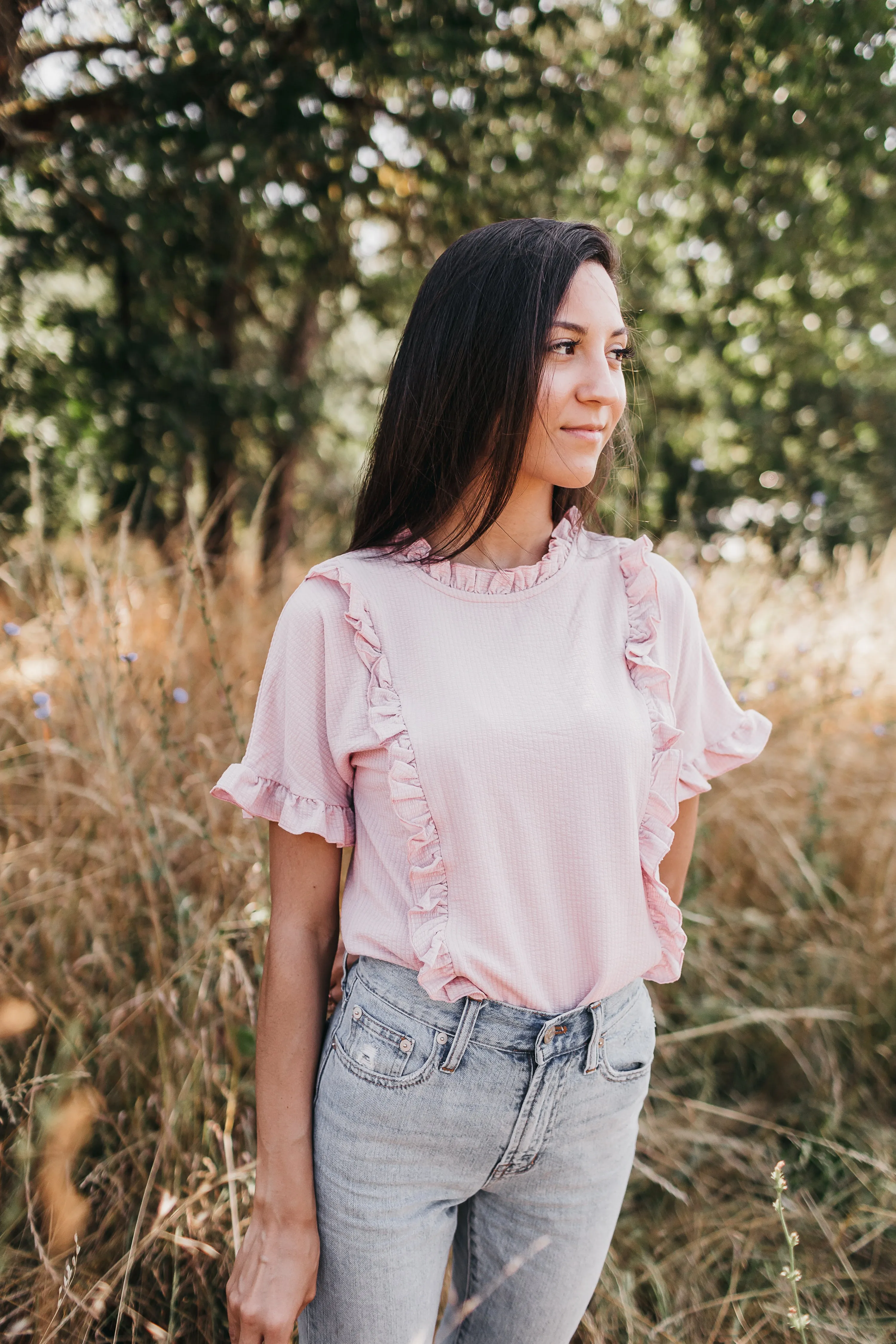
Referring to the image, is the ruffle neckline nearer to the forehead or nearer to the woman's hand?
the forehead

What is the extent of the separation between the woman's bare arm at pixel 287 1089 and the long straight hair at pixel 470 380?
0.46 m

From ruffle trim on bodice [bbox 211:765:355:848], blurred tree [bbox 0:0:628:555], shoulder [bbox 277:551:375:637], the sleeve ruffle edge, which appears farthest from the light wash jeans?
blurred tree [bbox 0:0:628:555]

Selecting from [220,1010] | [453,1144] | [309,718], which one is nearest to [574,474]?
[309,718]

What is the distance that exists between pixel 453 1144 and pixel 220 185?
3.35m

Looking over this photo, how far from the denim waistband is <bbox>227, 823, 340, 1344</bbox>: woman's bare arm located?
10cm

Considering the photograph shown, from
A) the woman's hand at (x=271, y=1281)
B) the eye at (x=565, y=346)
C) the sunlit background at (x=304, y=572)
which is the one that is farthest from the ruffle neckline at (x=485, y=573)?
the woman's hand at (x=271, y=1281)

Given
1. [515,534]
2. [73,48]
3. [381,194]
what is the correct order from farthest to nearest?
[381,194], [73,48], [515,534]

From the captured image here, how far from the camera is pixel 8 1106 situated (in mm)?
1327

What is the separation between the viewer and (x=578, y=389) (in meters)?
1.08

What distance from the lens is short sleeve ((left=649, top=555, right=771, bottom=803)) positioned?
1152 mm

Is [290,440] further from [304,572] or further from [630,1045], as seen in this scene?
[630,1045]

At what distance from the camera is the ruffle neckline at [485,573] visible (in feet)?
3.60

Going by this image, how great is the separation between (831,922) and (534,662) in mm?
2001

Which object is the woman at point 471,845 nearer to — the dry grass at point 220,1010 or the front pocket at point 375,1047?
the front pocket at point 375,1047
